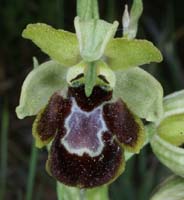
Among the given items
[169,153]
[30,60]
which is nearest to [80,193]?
[169,153]

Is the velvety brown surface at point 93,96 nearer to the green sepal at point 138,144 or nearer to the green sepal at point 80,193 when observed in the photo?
the green sepal at point 138,144

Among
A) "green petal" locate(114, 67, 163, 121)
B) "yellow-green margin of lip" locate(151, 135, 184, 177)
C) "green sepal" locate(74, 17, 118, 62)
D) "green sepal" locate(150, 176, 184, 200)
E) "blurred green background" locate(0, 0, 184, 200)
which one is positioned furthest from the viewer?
"blurred green background" locate(0, 0, 184, 200)

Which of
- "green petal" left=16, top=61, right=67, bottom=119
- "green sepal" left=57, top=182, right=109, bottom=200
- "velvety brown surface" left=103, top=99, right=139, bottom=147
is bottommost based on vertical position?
"green sepal" left=57, top=182, right=109, bottom=200

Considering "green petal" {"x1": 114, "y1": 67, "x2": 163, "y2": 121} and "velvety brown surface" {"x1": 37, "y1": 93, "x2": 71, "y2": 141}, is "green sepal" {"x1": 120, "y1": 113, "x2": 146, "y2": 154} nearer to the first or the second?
"green petal" {"x1": 114, "y1": 67, "x2": 163, "y2": 121}

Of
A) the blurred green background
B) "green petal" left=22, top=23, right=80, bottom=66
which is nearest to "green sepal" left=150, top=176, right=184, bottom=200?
"green petal" left=22, top=23, right=80, bottom=66

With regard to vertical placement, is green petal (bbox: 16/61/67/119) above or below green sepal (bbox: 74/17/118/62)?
below

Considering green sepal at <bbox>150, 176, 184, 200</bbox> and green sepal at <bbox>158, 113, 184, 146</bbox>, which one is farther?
green sepal at <bbox>150, 176, 184, 200</bbox>

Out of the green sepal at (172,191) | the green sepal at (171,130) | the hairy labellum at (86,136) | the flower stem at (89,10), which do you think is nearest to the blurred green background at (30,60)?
the green sepal at (172,191)

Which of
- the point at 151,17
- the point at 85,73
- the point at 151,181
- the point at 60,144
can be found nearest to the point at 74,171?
the point at 60,144
